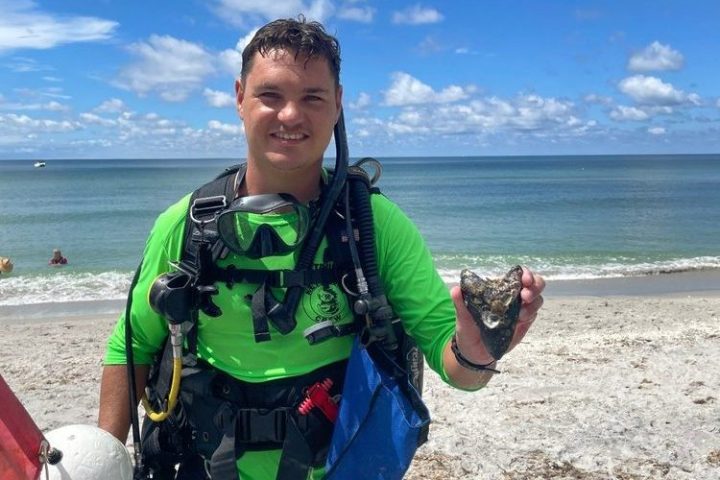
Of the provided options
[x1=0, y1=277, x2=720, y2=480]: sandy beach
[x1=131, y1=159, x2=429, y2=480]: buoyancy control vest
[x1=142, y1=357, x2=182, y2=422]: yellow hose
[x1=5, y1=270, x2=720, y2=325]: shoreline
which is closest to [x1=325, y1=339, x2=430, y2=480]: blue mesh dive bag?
[x1=131, y1=159, x2=429, y2=480]: buoyancy control vest

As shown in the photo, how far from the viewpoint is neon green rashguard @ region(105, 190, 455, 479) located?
227 cm

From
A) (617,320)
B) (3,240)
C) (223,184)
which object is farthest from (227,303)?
(3,240)

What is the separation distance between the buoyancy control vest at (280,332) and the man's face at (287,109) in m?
0.22

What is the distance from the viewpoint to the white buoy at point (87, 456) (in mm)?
1996

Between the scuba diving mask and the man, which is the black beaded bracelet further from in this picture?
the scuba diving mask

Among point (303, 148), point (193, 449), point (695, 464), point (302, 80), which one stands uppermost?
point (302, 80)

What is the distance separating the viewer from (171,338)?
2.37 meters

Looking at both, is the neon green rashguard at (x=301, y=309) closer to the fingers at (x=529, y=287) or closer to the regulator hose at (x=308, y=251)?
the regulator hose at (x=308, y=251)

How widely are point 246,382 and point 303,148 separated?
86 cm

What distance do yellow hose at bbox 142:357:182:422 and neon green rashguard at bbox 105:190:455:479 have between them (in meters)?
0.11

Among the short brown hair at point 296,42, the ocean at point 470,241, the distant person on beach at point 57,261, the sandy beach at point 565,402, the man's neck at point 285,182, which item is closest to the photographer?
the short brown hair at point 296,42

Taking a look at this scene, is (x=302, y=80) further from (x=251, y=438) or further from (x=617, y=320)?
(x=617, y=320)

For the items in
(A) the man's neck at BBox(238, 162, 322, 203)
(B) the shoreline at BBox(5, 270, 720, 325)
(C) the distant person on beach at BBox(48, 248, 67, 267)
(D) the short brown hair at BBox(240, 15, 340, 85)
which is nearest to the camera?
(D) the short brown hair at BBox(240, 15, 340, 85)

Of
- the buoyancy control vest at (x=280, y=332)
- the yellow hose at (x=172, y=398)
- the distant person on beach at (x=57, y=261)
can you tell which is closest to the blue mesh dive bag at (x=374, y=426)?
the buoyancy control vest at (x=280, y=332)
